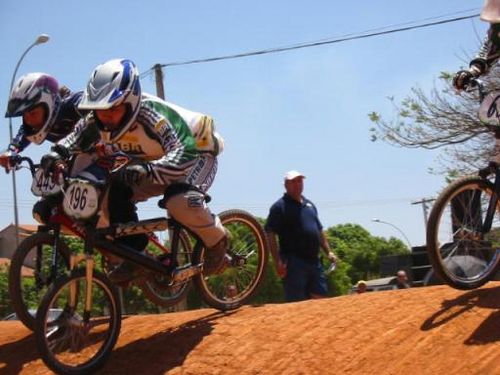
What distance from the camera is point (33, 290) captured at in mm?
6609

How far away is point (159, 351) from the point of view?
19.2ft

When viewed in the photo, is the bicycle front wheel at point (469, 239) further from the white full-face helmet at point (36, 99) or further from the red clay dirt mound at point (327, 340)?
the white full-face helmet at point (36, 99)

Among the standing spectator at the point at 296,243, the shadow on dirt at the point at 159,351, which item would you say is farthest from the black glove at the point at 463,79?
the standing spectator at the point at 296,243

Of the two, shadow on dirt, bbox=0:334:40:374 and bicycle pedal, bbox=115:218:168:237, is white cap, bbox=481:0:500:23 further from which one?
shadow on dirt, bbox=0:334:40:374

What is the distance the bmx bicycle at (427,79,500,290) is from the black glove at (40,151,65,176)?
2.54 meters

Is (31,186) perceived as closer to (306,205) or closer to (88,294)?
(88,294)

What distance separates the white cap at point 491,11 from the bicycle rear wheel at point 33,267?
336 centimetres

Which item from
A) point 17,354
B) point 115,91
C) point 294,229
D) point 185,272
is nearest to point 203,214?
point 185,272

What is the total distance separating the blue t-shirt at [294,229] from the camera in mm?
8336

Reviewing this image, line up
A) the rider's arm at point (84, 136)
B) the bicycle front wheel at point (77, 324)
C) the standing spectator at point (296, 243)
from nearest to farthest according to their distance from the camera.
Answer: the bicycle front wheel at point (77, 324) < the rider's arm at point (84, 136) < the standing spectator at point (296, 243)

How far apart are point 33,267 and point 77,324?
0.82 m

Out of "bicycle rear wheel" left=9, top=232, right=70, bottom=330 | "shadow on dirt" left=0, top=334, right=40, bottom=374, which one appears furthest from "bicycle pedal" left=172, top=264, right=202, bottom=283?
"shadow on dirt" left=0, top=334, right=40, bottom=374

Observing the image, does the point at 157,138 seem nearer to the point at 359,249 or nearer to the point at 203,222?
the point at 203,222

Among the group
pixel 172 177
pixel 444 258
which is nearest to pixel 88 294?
pixel 172 177
